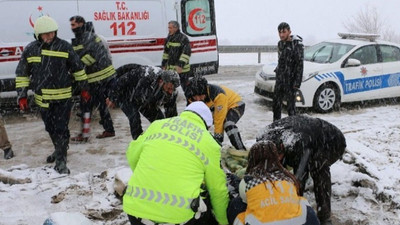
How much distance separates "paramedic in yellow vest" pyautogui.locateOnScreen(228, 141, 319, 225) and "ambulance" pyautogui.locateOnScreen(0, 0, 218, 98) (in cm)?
538

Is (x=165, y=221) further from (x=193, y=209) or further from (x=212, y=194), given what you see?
(x=212, y=194)

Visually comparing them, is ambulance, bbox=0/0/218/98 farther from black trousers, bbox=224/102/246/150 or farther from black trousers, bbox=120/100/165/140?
black trousers, bbox=224/102/246/150

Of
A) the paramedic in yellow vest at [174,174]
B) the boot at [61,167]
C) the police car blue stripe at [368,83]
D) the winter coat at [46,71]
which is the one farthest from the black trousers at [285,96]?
the paramedic in yellow vest at [174,174]

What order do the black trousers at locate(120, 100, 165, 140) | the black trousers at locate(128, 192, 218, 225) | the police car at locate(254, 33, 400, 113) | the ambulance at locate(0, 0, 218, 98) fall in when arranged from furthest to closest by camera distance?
the police car at locate(254, 33, 400, 113) → the ambulance at locate(0, 0, 218, 98) → the black trousers at locate(120, 100, 165, 140) → the black trousers at locate(128, 192, 218, 225)

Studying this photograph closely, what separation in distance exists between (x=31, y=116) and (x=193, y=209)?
20.4ft

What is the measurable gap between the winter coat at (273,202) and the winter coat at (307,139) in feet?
2.54

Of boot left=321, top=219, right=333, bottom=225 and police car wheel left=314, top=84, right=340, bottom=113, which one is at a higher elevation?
police car wheel left=314, top=84, right=340, bottom=113

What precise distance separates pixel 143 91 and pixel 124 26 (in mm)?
3290

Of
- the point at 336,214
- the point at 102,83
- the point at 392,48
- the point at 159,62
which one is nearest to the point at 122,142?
the point at 102,83

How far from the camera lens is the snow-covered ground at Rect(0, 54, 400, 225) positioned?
4473 millimetres

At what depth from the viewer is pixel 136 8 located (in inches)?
335

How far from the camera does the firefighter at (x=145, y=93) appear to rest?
5.21m

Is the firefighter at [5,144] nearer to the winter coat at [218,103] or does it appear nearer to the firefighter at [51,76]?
the firefighter at [51,76]

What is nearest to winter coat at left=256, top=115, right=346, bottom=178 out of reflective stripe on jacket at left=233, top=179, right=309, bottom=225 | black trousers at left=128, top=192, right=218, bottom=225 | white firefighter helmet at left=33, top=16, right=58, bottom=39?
reflective stripe on jacket at left=233, top=179, right=309, bottom=225
